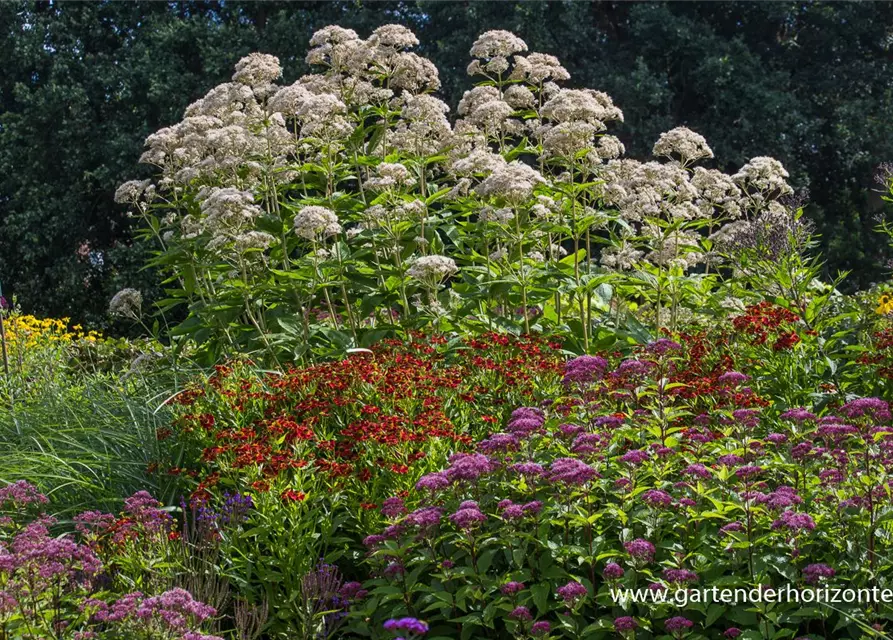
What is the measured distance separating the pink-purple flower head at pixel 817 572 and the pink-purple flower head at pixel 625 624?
1.78 feet

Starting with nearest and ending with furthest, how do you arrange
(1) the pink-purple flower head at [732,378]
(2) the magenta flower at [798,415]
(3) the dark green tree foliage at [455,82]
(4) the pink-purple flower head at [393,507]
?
(4) the pink-purple flower head at [393,507] < (2) the magenta flower at [798,415] < (1) the pink-purple flower head at [732,378] < (3) the dark green tree foliage at [455,82]

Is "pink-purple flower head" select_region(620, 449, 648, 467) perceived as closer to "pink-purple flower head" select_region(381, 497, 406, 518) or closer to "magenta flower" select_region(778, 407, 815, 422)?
"magenta flower" select_region(778, 407, 815, 422)

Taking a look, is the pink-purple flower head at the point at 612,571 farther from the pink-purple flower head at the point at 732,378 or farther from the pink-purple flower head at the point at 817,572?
the pink-purple flower head at the point at 732,378

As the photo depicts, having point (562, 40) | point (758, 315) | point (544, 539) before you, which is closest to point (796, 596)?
point (544, 539)

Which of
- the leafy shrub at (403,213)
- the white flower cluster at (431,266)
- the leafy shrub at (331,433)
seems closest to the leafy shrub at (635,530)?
the leafy shrub at (331,433)

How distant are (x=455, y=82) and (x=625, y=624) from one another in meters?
13.9

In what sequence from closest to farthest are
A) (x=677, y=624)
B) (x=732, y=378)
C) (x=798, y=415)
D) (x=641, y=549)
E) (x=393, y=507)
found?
(x=677, y=624)
(x=641, y=549)
(x=393, y=507)
(x=798, y=415)
(x=732, y=378)

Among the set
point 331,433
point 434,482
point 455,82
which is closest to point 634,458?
point 434,482

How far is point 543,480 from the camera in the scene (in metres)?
3.83

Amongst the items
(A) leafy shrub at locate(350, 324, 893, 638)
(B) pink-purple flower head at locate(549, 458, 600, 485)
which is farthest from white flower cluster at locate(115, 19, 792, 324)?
(B) pink-purple flower head at locate(549, 458, 600, 485)

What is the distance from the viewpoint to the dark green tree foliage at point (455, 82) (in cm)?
1636

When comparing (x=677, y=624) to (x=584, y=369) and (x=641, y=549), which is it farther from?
(x=584, y=369)

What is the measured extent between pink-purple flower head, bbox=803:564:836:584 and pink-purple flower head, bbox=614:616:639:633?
54 cm

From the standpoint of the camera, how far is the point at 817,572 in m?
3.19
